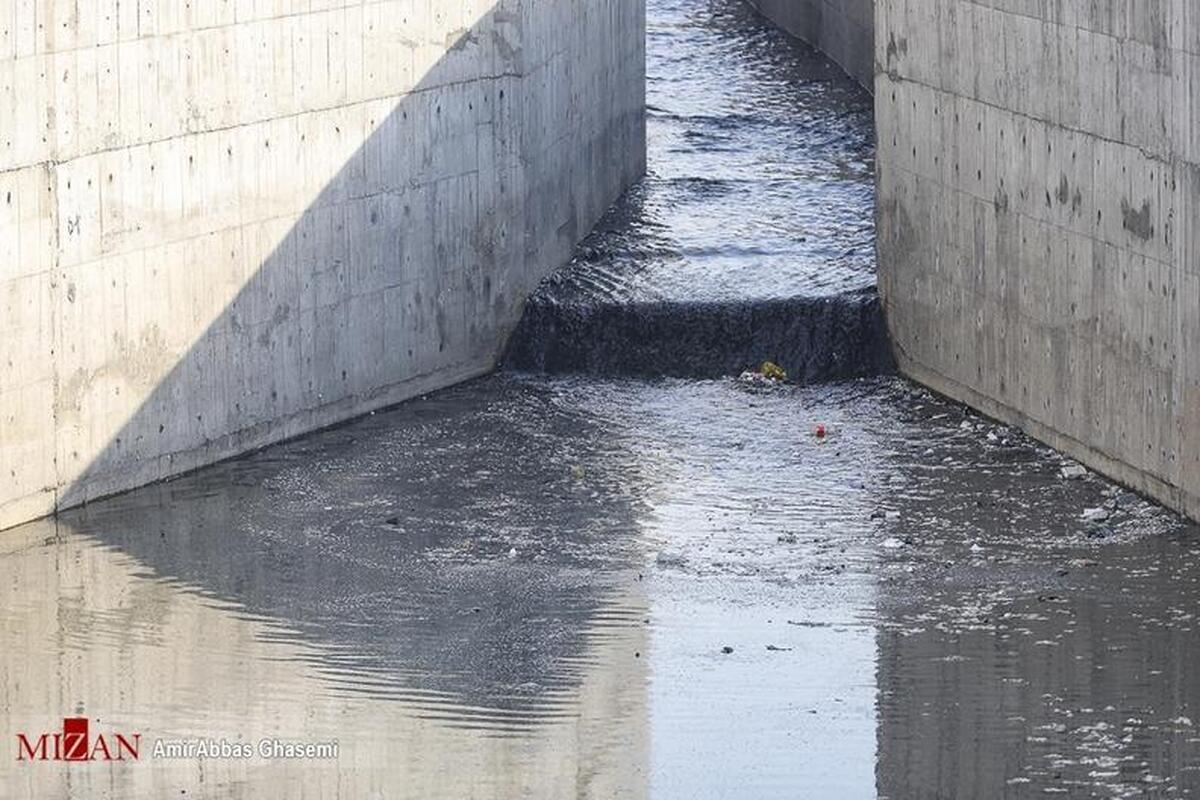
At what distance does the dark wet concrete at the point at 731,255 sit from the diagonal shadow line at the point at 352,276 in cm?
53

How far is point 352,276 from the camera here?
1656cm

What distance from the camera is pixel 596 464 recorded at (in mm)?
15391

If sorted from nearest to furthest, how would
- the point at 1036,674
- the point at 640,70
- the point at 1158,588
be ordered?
the point at 1036,674
the point at 1158,588
the point at 640,70

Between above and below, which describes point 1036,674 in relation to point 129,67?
below

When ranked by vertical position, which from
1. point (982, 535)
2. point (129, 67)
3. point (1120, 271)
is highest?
point (129, 67)

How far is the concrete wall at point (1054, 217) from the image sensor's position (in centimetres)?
1380

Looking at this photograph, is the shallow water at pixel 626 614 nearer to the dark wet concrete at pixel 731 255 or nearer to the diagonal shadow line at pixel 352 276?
the diagonal shadow line at pixel 352 276

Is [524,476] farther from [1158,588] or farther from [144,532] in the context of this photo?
[1158,588]

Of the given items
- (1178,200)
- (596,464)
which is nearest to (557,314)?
(596,464)

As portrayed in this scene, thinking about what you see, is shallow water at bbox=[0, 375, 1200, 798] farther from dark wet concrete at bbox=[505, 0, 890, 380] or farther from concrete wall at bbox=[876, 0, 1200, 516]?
dark wet concrete at bbox=[505, 0, 890, 380]

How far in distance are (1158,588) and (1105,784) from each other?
9.31ft

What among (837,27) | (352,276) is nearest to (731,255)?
(352,276)

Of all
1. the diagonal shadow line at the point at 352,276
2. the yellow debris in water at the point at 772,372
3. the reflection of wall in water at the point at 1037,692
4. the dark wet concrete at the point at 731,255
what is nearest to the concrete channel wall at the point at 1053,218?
the dark wet concrete at the point at 731,255

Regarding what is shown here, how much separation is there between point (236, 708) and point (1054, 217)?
6676 mm
